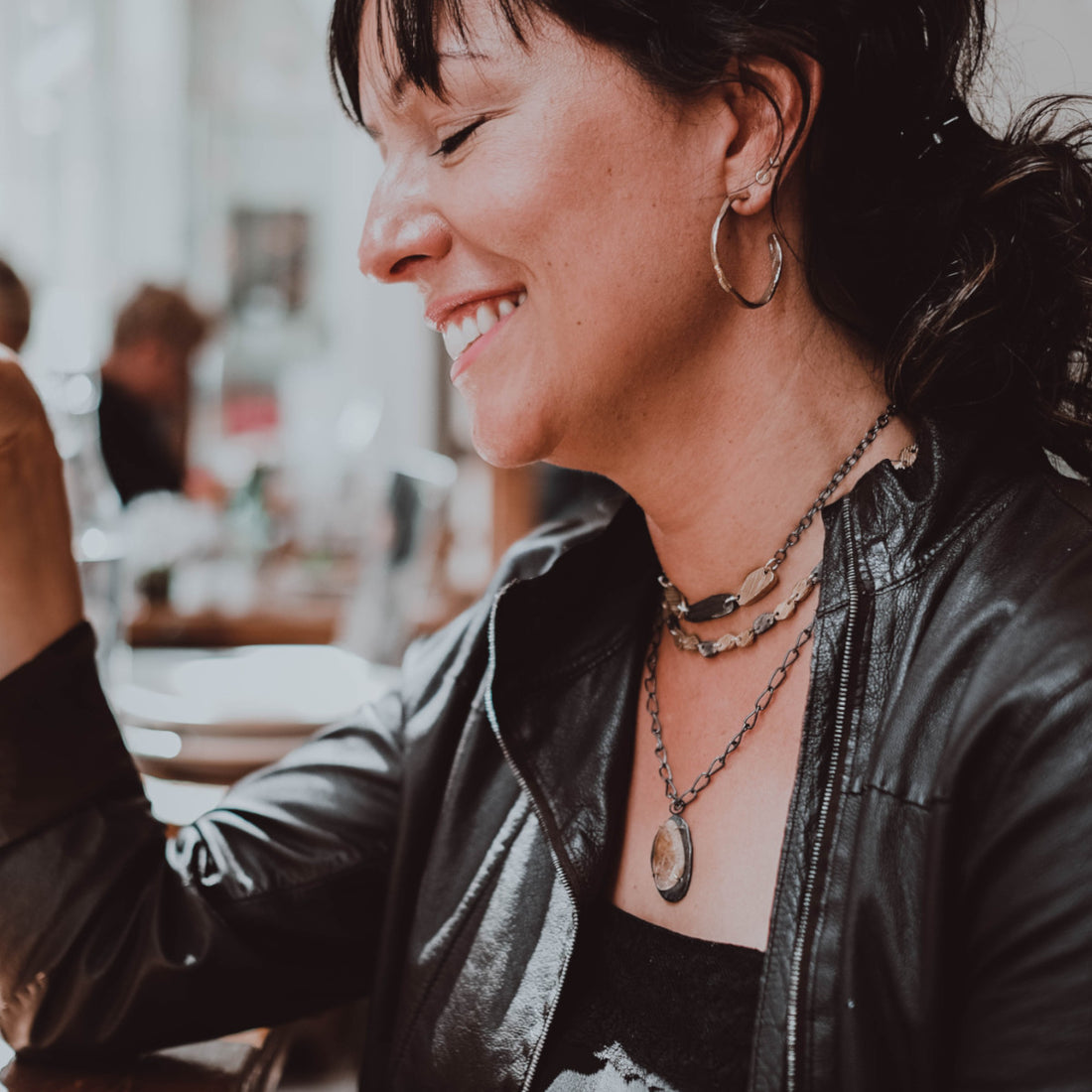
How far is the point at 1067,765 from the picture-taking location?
711mm

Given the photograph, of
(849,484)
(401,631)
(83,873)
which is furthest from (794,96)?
(401,631)

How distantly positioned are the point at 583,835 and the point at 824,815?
0.25 m

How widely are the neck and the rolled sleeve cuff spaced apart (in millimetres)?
514

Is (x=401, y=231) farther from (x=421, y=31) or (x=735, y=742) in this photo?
(x=735, y=742)

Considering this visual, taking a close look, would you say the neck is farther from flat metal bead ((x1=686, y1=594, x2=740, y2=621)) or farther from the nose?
the nose

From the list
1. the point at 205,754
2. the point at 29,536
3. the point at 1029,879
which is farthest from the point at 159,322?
the point at 1029,879

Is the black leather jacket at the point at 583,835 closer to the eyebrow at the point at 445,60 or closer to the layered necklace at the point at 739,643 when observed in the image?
the layered necklace at the point at 739,643

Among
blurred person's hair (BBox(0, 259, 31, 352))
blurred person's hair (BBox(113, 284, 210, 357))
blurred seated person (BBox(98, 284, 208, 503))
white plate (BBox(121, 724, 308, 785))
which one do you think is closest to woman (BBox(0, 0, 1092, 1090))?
white plate (BBox(121, 724, 308, 785))

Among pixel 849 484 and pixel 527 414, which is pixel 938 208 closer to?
pixel 849 484

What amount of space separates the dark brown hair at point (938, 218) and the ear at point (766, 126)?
16mm

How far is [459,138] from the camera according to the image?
913mm

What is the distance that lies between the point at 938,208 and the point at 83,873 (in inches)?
35.8

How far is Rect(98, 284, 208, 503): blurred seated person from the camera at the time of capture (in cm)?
400

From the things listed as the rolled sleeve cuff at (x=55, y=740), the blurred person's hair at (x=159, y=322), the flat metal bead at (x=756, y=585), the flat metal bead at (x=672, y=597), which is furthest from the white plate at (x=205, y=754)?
the blurred person's hair at (x=159, y=322)
